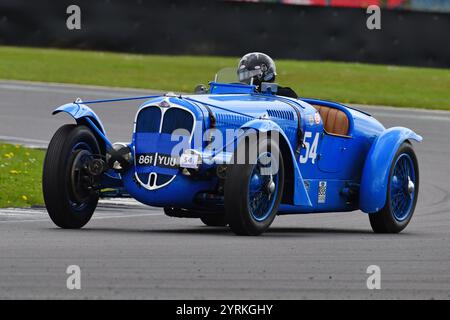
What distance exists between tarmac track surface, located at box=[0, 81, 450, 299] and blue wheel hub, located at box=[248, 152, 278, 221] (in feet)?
0.71

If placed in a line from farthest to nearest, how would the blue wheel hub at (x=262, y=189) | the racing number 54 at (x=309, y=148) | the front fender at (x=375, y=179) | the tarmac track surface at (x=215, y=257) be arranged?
the front fender at (x=375, y=179) < the racing number 54 at (x=309, y=148) < the blue wheel hub at (x=262, y=189) < the tarmac track surface at (x=215, y=257)

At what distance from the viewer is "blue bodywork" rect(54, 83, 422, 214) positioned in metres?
9.97

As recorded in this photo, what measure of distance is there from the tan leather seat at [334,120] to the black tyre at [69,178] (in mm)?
2156

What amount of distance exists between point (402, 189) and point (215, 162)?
8.10ft

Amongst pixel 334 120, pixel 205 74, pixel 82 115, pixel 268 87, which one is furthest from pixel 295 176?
pixel 205 74

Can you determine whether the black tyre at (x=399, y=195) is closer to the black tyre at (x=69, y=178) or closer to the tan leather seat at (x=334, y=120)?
the tan leather seat at (x=334, y=120)

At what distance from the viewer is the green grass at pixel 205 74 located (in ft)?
85.1

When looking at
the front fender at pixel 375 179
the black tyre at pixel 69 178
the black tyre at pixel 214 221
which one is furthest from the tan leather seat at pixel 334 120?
the black tyre at pixel 69 178

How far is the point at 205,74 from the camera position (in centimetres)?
2895

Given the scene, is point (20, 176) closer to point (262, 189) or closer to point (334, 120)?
point (334, 120)

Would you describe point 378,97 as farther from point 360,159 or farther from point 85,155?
point 85,155

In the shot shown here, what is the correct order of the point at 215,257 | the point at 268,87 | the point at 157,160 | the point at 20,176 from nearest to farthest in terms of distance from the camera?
1. the point at 215,257
2. the point at 157,160
3. the point at 268,87
4. the point at 20,176

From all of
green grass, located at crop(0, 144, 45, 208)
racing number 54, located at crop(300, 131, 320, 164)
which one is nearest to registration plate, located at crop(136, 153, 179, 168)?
racing number 54, located at crop(300, 131, 320, 164)
